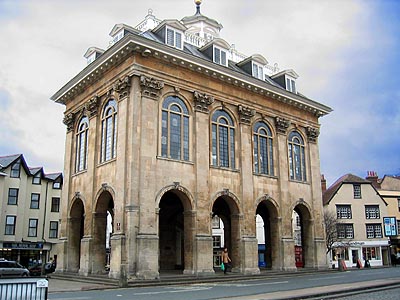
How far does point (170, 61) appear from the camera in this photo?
27.3 meters

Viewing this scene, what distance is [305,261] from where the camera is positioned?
34938 mm

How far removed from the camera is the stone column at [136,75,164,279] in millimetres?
23547

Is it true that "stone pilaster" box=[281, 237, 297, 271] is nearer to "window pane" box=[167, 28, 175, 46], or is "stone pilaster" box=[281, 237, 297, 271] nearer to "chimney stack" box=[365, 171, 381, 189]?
"window pane" box=[167, 28, 175, 46]

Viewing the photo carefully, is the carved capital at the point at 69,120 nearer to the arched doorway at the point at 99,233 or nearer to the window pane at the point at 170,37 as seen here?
the arched doorway at the point at 99,233

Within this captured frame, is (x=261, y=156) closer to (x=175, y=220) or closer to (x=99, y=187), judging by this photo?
(x=175, y=220)

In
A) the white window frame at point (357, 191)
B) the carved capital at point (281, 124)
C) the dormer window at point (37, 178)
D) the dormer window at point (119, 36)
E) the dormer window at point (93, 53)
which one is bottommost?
the white window frame at point (357, 191)

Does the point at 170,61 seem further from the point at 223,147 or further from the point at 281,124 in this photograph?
the point at 281,124

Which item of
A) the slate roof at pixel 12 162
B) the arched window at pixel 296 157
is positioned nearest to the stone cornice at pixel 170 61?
the arched window at pixel 296 157

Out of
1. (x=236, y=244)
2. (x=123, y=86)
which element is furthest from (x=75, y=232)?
(x=123, y=86)

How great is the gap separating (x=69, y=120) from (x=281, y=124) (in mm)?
16543

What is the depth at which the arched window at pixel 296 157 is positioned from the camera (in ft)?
114

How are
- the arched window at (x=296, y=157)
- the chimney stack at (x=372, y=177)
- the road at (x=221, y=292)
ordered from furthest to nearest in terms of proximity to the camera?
the chimney stack at (x=372, y=177)
the arched window at (x=296, y=157)
the road at (x=221, y=292)

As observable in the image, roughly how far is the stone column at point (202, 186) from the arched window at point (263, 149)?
16.5ft

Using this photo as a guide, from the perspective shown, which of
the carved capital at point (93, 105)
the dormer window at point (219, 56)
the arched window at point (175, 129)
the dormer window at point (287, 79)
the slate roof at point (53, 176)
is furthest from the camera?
the slate roof at point (53, 176)
